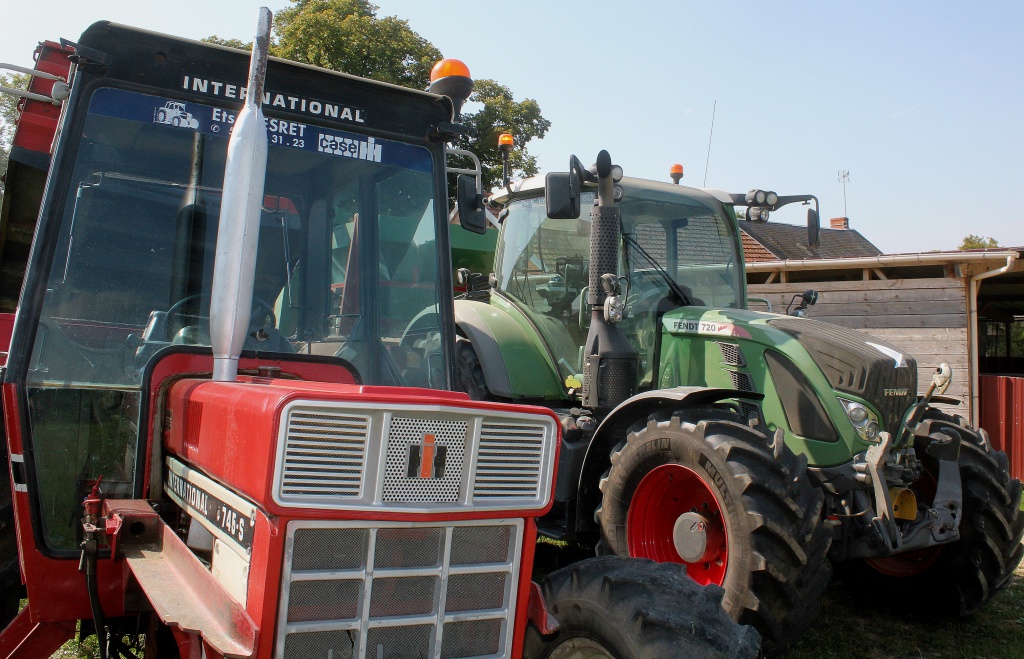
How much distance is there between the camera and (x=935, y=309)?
9.94m

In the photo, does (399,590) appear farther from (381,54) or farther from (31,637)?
(381,54)

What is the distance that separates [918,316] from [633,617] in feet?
29.1

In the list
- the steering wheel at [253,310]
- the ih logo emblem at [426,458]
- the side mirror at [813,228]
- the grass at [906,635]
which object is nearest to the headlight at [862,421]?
the grass at [906,635]

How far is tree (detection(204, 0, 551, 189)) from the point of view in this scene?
16.9 meters

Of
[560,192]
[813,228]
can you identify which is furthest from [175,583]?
[813,228]

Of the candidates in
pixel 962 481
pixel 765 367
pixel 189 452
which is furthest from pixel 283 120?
pixel 962 481

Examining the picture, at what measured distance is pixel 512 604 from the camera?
Result: 93.1 inches

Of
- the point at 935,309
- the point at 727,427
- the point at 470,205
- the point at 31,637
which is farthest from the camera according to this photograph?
the point at 935,309

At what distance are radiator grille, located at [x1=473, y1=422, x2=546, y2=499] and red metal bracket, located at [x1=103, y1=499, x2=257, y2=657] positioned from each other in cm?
66

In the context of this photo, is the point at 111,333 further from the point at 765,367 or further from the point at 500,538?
the point at 765,367

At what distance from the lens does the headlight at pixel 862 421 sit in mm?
4676

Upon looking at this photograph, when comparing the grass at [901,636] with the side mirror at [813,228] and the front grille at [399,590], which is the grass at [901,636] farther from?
the front grille at [399,590]

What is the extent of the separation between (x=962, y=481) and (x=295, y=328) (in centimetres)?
391

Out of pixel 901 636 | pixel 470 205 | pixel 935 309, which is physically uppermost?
pixel 935 309
